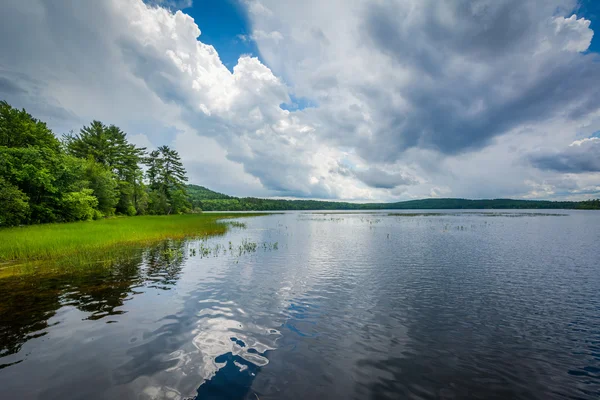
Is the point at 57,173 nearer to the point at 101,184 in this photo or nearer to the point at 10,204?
the point at 10,204

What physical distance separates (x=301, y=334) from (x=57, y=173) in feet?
159

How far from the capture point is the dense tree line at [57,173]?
1297 inches

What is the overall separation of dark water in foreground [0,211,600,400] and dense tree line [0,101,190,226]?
28.9 metres

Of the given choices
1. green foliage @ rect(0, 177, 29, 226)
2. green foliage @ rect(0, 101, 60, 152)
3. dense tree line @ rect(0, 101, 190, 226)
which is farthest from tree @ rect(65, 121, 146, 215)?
green foliage @ rect(0, 177, 29, 226)

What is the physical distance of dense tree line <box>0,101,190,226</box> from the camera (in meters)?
32.9

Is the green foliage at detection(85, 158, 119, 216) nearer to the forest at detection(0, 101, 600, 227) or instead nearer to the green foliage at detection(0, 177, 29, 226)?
the forest at detection(0, 101, 600, 227)

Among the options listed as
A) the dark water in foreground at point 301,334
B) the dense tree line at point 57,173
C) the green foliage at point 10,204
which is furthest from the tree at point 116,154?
the dark water in foreground at point 301,334

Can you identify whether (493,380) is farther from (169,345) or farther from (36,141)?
(36,141)

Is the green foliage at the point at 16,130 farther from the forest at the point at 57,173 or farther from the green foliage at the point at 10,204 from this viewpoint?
the green foliage at the point at 10,204

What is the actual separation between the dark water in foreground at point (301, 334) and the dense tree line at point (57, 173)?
28897 millimetres

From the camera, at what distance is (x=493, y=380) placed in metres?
6.59

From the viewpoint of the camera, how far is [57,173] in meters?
38.8

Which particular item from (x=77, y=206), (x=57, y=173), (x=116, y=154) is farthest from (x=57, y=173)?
(x=116, y=154)

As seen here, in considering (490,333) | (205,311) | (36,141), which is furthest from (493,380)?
(36,141)
